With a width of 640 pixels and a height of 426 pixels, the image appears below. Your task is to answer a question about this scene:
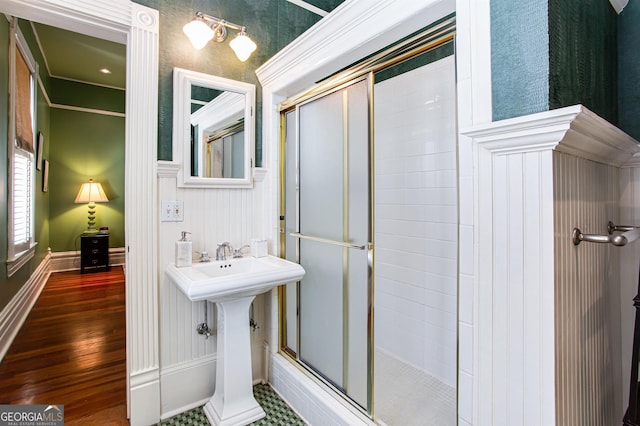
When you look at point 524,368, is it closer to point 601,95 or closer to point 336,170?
point 601,95

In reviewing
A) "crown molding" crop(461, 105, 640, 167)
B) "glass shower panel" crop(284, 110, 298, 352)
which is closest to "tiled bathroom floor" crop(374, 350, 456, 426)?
"glass shower panel" crop(284, 110, 298, 352)

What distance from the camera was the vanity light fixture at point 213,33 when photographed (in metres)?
1.81

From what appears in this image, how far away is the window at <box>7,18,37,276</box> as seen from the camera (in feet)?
9.45

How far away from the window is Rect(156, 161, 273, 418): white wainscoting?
207cm

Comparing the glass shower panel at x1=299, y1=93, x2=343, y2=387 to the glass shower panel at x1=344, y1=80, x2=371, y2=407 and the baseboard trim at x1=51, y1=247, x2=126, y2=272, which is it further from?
the baseboard trim at x1=51, y1=247, x2=126, y2=272

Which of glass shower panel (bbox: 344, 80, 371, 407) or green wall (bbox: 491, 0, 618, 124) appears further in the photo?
glass shower panel (bbox: 344, 80, 371, 407)

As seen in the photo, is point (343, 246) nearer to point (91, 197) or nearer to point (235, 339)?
point (235, 339)

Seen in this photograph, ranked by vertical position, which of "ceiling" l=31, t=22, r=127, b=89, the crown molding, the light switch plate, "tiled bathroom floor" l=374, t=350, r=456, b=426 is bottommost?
"tiled bathroom floor" l=374, t=350, r=456, b=426

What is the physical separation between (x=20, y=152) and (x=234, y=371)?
325 cm

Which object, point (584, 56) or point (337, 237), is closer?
point (584, 56)

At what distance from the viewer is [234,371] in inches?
71.9

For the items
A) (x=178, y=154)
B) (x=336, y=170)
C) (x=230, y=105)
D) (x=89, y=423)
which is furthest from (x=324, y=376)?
(x=230, y=105)

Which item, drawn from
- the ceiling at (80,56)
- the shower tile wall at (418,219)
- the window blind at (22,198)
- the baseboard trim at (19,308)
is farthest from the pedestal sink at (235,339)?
the ceiling at (80,56)

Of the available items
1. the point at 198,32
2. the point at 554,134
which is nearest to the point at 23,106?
the point at 198,32
